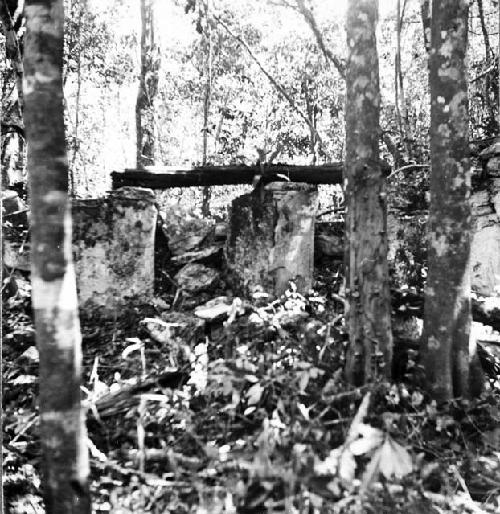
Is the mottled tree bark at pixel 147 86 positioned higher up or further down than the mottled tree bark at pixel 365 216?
higher up

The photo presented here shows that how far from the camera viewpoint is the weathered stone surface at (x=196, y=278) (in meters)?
6.87

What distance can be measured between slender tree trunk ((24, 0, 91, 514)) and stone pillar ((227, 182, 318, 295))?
3867 millimetres

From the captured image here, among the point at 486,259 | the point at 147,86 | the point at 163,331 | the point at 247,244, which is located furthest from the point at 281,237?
the point at 147,86

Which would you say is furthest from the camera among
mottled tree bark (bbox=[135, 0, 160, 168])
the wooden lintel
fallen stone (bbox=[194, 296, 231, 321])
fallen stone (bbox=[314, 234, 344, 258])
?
mottled tree bark (bbox=[135, 0, 160, 168])

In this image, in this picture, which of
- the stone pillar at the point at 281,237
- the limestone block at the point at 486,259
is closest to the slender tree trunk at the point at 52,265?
the stone pillar at the point at 281,237

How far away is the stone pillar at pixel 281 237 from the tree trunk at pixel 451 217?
2317mm

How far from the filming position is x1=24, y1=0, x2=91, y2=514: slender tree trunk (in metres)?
2.49

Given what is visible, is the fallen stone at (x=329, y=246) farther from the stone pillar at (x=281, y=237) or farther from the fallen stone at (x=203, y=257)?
the fallen stone at (x=203, y=257)

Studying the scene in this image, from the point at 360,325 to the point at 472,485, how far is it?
136 cm

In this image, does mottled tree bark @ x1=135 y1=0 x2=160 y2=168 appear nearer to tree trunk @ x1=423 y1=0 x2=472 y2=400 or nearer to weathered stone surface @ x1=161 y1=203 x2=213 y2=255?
weathered stone surface @ x1=161 y1=203 x2=213 y2=255

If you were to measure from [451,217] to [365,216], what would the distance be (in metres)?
0.69

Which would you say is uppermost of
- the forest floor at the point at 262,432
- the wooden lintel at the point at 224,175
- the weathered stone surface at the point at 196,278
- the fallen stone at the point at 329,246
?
the wooden lintel at the point at 224,175

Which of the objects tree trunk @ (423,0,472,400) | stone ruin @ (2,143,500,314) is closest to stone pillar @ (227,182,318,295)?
stone ruin @ (2,143,500,314)

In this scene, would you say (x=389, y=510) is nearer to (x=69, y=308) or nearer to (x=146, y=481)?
(x=146, y=481)
